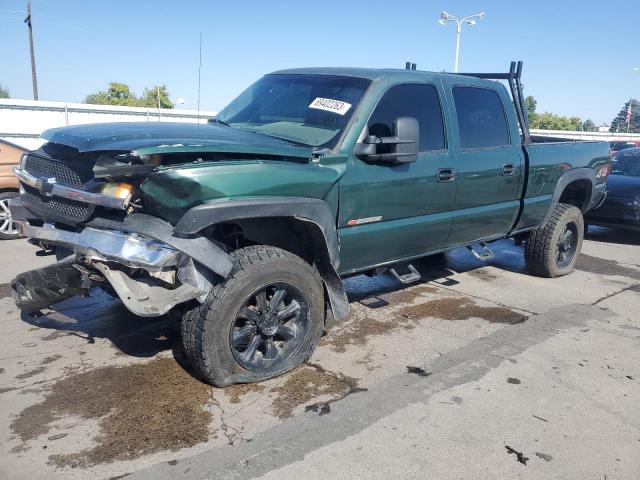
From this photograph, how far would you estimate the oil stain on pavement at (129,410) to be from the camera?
2.74 m

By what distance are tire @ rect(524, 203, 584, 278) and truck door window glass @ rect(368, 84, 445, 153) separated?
2.23 m

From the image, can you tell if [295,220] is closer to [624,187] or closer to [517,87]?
[517,87]

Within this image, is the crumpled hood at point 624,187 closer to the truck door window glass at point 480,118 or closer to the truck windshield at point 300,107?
the truck door window glass at point 480,118

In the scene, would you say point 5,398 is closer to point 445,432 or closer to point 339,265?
point 339,265

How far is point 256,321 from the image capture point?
3.32 m

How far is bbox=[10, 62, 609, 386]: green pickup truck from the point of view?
2.93 m

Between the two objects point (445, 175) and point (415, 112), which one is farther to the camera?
point (445, 175)

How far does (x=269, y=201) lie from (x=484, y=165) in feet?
7.64

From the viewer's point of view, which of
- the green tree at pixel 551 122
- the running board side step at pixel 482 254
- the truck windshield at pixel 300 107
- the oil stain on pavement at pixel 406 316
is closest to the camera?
the truck windshield at pixel 300 107

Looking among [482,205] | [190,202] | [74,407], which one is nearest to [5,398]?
[74,407]

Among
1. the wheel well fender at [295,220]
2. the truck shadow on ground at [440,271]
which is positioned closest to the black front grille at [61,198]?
the wheel well fender at [295,220]

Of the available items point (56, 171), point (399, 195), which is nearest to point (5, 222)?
point (56, 171)

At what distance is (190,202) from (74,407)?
136 cm

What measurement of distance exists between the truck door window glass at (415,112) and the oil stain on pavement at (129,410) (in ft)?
7.07
